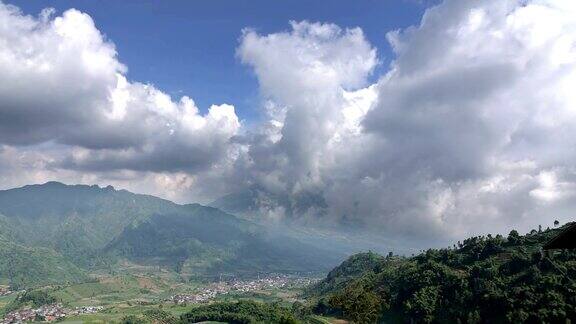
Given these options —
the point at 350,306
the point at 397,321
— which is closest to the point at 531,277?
the point at 397,321

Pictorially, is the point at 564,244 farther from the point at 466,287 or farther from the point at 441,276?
the point at 441,276

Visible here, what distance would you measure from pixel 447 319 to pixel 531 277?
3303 cm

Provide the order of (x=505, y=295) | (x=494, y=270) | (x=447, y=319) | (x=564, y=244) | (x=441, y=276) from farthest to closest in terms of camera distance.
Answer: (x=441, y=276) → (x=494, y=270) → (x=447, y=319) → (x=505, y=295) → (x=564, y=244)

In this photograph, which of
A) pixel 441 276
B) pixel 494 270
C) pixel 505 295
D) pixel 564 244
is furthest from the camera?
pixel 441 276

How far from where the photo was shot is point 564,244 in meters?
16.7

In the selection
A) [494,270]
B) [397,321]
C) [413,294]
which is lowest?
[397,321]

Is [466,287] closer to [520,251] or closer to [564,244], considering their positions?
[520,251]

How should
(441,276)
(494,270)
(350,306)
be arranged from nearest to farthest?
(350,306) → (494,270) → (441,276)

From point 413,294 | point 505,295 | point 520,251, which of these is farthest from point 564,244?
point 520,251

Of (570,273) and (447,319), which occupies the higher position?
(570,273)

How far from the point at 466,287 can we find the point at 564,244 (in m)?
173

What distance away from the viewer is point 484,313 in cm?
15625

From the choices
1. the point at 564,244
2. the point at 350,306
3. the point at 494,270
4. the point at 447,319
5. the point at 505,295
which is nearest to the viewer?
the point at 564,244

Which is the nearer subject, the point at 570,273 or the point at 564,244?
the point at 564,244
